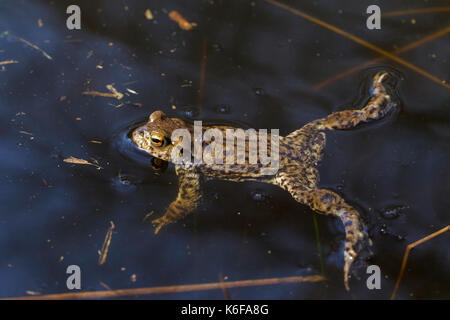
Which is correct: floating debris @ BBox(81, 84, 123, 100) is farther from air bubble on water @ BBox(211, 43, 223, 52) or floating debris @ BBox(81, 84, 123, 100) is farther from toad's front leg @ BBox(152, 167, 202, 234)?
air bubble on water @ BBox(211, 43, 223, 52)

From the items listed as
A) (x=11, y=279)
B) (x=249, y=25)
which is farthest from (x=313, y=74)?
(x=11, y=279)

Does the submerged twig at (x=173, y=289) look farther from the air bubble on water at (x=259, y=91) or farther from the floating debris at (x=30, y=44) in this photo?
the floating debris at (x=30, y=44)

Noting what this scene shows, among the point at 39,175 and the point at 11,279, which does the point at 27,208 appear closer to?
the point at 39,175

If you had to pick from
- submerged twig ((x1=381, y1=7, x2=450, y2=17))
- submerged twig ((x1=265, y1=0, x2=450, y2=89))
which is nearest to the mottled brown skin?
submerged twig ((x1=265, y1=0, x2=450, y2=89))

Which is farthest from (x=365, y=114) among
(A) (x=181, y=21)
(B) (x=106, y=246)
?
(B) (x=106, y=246)

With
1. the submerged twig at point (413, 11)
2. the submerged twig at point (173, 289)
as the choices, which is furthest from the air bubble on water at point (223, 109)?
the submerged twig at point (413, 11)

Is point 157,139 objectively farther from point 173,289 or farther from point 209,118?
point 173,289
